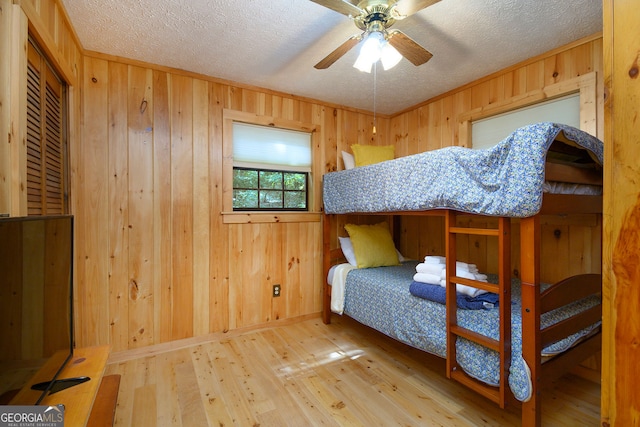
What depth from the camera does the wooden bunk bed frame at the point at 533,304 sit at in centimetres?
129

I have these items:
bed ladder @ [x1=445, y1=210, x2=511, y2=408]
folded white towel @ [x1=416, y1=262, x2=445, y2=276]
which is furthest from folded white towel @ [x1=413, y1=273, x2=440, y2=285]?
bed ladder @ [x1=445, y1=210, x2=511, y2=408]

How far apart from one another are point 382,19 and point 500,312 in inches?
63.6

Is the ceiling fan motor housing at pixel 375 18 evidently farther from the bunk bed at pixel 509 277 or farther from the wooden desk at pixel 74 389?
the wooden desk at pixel 74 389

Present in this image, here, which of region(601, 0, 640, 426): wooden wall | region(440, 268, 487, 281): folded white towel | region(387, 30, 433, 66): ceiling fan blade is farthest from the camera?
region(440, 268, 487, 281): folded white towel

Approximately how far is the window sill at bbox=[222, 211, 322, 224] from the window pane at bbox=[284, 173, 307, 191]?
30 centimetres

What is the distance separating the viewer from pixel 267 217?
9.11 ft

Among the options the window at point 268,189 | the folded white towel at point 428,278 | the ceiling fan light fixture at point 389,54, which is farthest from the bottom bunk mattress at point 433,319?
the ceiling fan light fixture at point 389,54

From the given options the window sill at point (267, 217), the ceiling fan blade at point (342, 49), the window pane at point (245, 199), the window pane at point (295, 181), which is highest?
the ceiling fan blade at point (342, 49)

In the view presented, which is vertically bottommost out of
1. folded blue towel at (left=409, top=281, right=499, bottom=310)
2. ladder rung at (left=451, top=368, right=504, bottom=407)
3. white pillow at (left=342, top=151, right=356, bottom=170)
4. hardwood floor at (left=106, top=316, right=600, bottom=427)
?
hardwood floor at (left=106, top=316, right=600, bottom=427)

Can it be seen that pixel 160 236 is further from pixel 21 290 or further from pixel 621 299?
pixel 621 299

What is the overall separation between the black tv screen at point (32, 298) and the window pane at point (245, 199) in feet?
5.15

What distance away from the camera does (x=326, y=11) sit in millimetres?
1686

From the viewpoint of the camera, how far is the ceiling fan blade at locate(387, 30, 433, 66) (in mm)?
1527

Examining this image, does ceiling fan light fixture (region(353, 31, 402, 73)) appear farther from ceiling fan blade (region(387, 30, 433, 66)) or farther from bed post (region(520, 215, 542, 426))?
bed post (region(520, 215, 542, 426))
